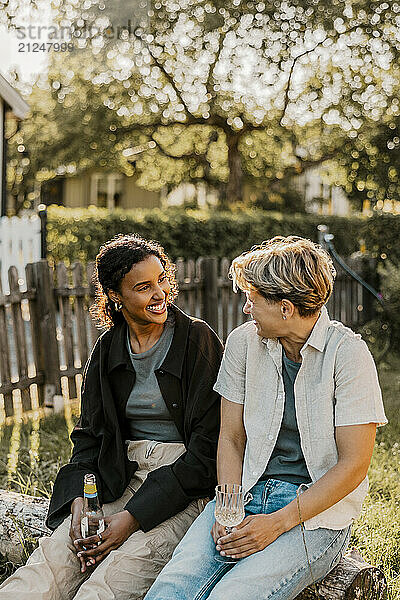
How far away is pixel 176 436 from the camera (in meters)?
3.39

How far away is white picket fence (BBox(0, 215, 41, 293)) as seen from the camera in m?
10.2

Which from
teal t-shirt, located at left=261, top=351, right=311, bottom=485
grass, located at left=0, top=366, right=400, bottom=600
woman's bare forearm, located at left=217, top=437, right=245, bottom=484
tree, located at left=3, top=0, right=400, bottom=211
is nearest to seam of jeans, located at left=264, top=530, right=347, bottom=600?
teal t-shirt, located at left=261, top=351, right=311, bottom=485

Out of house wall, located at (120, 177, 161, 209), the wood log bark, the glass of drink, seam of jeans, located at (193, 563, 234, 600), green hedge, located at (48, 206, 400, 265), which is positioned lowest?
the wood log bark

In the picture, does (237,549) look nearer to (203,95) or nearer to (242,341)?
(242,341)

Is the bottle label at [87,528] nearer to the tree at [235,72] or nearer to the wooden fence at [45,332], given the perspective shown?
the wooden fence at [45,332]

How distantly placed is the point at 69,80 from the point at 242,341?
19.8 metres

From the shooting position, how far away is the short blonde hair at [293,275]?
2.88 meters

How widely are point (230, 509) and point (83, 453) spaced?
932 millimetres

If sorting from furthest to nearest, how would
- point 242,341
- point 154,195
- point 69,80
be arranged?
point 154,195
point 69,80
point 242,341

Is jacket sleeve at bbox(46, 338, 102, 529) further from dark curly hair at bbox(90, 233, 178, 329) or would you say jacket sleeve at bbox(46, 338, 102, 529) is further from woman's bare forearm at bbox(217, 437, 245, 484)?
woman's bare forearm at bbox(217, 437, 245, 484)

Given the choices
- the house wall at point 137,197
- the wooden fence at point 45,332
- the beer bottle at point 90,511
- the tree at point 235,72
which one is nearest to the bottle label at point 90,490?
the beer bottle at point 90,511

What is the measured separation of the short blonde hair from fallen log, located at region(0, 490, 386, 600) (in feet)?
3.26

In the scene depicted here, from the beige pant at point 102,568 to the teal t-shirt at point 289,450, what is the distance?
1.48 feet

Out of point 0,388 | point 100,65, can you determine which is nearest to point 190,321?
point 0,388
